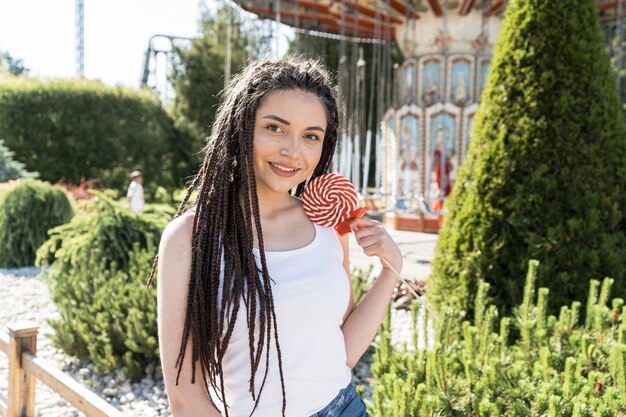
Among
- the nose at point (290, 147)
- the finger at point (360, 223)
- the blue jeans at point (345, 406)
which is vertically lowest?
the blue jeans at point (345, 406)

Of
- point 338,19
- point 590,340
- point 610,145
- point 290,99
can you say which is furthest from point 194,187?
point 338,19

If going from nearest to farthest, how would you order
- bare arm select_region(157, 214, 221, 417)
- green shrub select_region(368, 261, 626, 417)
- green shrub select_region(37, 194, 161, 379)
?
bare arm select_region(157, 214, 221, 417) → green shrub select_region(368, 261, 626, 417) → green shrub select_region(37, 194, 161, 379)

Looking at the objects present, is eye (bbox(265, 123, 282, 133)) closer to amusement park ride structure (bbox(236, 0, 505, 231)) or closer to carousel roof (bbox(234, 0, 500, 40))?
amusement park ride structure (bbox(236, 0, 505, 231))

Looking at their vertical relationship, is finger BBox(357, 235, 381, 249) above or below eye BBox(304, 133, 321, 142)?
below

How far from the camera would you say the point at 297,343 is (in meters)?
1.42

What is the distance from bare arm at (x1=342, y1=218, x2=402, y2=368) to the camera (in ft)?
5.54

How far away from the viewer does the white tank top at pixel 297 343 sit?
1392mm

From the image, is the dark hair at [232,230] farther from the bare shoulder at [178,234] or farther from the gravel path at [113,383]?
the gravel path at [113,383]

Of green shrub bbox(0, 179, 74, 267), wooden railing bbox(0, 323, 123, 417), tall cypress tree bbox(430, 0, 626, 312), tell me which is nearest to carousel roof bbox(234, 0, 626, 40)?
green shrub bbox(0, 179, 74, 267)

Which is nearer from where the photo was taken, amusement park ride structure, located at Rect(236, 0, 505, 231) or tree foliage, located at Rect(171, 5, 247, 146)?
amusement park ride structure, located at Rect(236, 0, 505, 231)

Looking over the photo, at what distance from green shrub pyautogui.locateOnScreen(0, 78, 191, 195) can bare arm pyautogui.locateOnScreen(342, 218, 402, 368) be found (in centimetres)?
1534

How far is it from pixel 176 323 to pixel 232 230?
0.86 ft

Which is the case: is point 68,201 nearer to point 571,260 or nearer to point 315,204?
point 571,260

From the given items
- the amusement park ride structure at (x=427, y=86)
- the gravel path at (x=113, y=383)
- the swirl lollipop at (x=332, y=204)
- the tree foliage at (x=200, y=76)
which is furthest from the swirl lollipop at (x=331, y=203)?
the tree foliage at (x=200, y=76)
